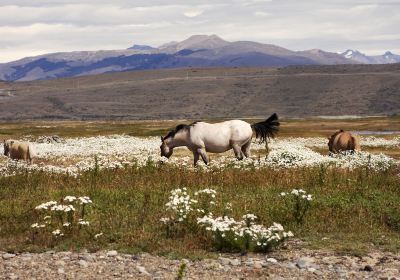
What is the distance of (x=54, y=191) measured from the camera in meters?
17.4

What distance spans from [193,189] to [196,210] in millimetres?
2990

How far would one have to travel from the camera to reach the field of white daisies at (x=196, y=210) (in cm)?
1257

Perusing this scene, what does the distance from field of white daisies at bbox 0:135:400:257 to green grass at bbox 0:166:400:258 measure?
1.1 inches

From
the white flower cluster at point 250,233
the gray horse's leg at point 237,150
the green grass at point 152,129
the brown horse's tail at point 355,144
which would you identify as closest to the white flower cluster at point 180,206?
the white flower cluster at point 250,233

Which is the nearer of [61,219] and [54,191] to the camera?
[61,219]

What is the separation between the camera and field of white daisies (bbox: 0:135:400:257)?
12570 millimetres

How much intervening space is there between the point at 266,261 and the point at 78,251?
3836 mm

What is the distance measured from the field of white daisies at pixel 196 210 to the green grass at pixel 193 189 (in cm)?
3

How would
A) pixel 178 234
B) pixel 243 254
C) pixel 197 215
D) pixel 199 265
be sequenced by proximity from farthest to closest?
pixel 197 215
pixel 178 234
pixel 243 254
pixel 199 265

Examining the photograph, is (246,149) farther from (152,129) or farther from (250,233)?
(152,129)

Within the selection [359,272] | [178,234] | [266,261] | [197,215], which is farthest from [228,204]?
[359,272]

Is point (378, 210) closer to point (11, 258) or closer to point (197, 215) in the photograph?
point (197, 215)

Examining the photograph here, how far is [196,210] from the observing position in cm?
1457

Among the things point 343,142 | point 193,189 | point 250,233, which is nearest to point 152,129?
point 343,142
